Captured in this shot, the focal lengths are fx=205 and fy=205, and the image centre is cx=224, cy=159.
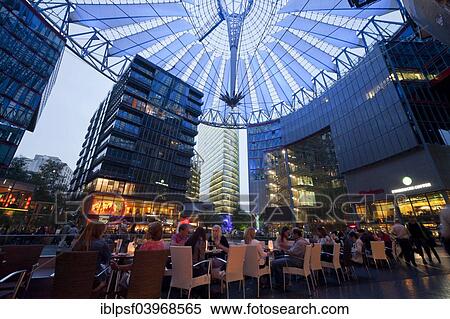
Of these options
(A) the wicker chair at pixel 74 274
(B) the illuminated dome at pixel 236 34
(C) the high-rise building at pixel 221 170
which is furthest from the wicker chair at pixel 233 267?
(C) the high-rise building at pixel 221 170

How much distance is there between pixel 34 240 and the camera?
1109 centimetres

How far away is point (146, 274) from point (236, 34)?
111 feet

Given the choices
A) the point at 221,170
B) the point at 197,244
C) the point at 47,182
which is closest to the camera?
the point at 197,244

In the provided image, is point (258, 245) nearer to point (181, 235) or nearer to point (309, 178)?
point (181, 235)

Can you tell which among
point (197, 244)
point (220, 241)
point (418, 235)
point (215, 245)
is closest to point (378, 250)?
point (418, 235)

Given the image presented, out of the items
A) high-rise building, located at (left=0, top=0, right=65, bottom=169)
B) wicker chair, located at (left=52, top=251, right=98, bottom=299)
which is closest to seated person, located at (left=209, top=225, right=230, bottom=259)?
wicker chair, located at (left=52, top=251, right=98, bottom=299)

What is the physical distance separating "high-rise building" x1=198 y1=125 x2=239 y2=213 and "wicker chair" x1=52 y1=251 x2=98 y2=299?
324ft

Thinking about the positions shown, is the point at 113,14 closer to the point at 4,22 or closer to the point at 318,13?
the point at 4,22

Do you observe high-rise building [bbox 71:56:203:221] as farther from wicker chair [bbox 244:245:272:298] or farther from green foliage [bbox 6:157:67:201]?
wicker chair [bbox 244:245:272:298]

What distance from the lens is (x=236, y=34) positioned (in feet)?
99.3

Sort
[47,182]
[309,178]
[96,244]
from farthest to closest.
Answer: [309,178], [47,182], [96,244]

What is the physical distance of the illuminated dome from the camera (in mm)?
24312

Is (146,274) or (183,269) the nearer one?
(146,274)

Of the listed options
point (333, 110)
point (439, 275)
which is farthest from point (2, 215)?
point (333, 110)
